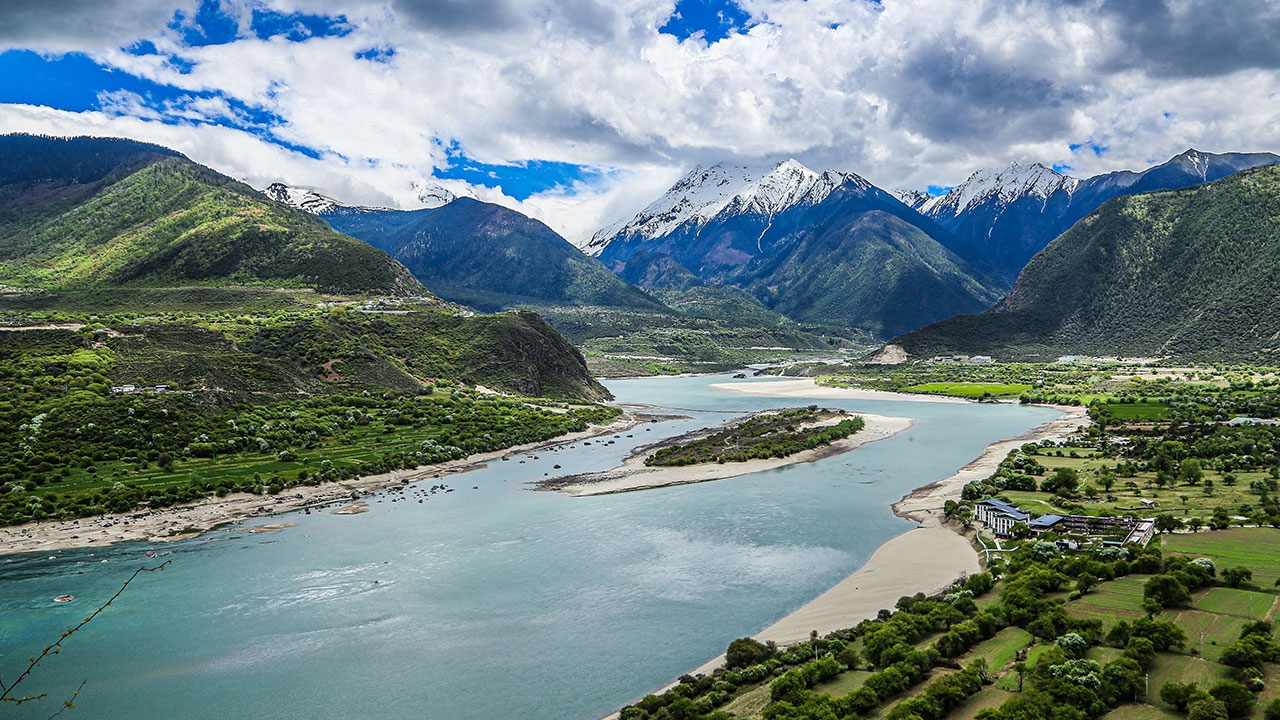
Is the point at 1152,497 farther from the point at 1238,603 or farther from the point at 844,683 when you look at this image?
the point at 844,683

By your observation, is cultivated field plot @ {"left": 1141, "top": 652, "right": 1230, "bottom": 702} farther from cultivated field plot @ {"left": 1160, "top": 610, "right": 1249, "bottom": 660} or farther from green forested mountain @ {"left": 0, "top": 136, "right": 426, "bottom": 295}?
green forested mountain @ {"left": 0, "top": 136, "right": 426, "bottom": 295}

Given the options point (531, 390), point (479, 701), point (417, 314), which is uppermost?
point (417, 314)

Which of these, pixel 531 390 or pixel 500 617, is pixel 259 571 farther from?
pixel 531 390

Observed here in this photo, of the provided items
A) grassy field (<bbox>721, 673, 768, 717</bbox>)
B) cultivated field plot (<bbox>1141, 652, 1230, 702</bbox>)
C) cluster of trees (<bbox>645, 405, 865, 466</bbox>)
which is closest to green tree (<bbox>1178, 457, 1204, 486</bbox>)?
cluster of trees (<bbox>645, 405, 865, 466</bbox>)

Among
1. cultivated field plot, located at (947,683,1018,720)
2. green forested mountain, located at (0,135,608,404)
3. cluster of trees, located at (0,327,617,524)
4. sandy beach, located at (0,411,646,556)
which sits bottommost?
cultivated field plot, located at (947,683,1018,720)

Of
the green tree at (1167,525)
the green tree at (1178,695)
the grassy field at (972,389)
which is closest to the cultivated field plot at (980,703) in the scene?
the green tree at (1178,695)

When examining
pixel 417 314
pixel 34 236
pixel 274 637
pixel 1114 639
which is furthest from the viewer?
pixel 34 236

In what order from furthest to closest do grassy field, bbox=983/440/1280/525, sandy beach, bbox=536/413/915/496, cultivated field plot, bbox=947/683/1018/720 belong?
sandy beach, bbox=536/413/915/496 → grassy field, bbox=983/440/1280/525 → cultivated field plot, bbox=947/683/1018/720

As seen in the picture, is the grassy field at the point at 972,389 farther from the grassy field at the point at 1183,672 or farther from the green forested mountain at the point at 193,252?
the grassy field at the point at 1183,672

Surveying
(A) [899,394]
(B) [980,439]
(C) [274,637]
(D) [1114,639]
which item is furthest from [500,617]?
(A) [899,394]
